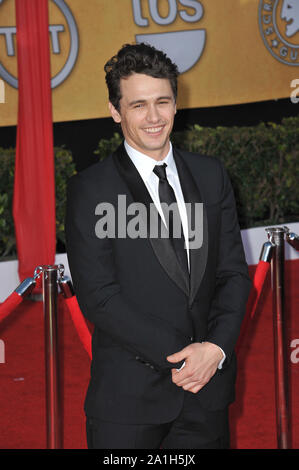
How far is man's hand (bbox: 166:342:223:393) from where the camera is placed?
2363 millimetres

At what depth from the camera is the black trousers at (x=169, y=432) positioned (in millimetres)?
2404

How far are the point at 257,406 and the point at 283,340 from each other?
111cm

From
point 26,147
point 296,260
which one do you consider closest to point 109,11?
point 26,147

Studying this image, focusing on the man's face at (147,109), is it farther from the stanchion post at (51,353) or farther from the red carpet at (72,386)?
the red carpet at (72,386)

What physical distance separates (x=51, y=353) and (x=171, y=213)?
1.10m

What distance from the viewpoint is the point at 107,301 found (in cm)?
235

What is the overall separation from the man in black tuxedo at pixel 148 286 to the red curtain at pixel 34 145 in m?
4.35

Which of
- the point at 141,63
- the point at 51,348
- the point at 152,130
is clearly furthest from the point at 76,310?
the point at 141,63

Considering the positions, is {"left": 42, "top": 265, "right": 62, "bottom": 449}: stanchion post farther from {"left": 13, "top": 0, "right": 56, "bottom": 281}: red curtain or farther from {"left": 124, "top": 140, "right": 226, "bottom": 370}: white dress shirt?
{"left": 13, "top": 0, "right": 56, "bottom": 281}: red curtain

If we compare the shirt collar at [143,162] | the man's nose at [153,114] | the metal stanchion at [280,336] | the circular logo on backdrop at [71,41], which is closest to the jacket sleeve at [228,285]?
the shirt collar at [143,162]

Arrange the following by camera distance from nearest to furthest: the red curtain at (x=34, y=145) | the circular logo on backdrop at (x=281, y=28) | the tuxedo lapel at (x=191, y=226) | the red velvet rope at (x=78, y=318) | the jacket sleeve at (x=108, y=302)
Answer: the jacket sleeve at (x=108, y=302), the tuxedo lapel at (x=191, y=226), the red velvet rope at (x=78, y=318), the red curtain at (x=34, y=145), the circular logo on backdrop at (x=281, y=28)

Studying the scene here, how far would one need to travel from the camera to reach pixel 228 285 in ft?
8.38

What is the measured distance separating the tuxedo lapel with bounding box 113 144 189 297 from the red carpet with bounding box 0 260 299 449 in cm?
144
